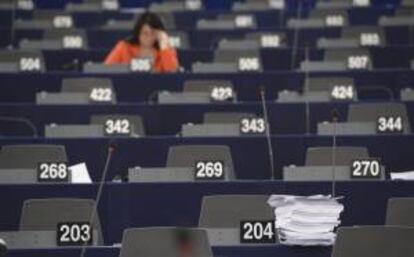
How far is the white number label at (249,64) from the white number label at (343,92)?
1636 millimetres

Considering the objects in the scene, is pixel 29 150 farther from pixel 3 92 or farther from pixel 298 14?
pixel 298 14

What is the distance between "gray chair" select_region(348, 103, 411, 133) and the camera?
35.4 feet

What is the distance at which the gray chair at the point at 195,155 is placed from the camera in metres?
9.48

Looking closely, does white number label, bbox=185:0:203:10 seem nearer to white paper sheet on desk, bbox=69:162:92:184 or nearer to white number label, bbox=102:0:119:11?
white number label, bbox=102:0:119:11

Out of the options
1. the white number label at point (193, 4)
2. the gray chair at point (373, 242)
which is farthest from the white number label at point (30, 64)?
the gray chair at point (373, 242)

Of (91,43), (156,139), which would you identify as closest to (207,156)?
(156,139)

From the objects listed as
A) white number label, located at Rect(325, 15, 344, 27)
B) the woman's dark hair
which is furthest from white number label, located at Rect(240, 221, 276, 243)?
white number label, located at Rect(325, 15, 344, 27)

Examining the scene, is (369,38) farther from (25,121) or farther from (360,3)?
(25,121)

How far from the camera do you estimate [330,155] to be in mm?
9492

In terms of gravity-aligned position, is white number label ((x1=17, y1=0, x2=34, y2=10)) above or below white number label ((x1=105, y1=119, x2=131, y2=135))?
below

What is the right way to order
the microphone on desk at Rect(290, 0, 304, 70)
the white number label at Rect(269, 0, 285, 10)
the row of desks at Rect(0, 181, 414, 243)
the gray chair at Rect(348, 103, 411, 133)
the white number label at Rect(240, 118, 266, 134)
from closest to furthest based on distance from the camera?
the row of desks at Rect(0, 181, 414, 243) → the white number label at Rect(240, 118, 266, 134) → the gray chair at Rect(348, 103, 411, 133) → the microphone on desk at Rect(290, 0, 304, 70) → the white number label at Rect(269, 0, 285, 10)

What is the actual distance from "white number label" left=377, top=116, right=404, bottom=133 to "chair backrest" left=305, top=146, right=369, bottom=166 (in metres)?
0.97

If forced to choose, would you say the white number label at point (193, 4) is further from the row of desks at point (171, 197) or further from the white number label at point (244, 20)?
the row of desks at point (171, 197)

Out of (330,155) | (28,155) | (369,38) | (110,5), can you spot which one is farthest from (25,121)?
(110,5)
